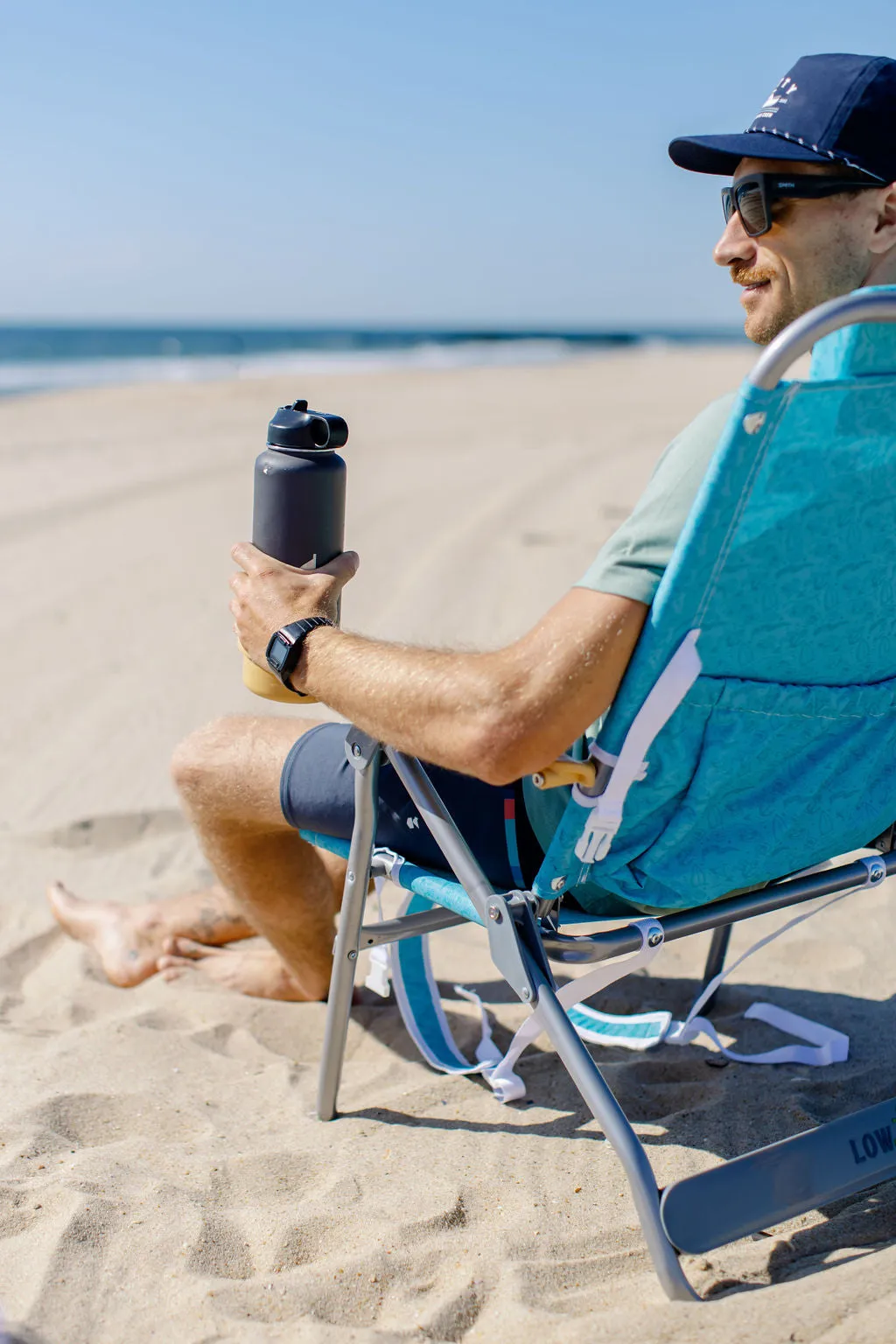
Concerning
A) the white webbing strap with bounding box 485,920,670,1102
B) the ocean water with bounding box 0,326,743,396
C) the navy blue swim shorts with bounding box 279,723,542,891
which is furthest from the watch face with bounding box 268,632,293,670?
the ocean water with bounding box 0,326,743,396

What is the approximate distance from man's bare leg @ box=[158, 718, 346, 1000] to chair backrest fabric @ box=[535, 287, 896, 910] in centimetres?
68

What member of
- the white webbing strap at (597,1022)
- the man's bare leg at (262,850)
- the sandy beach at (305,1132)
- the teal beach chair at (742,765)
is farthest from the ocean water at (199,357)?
the teal beach chair at (742,765)

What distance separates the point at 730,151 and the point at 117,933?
6.88 ft

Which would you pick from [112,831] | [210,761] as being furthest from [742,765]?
[112,831]

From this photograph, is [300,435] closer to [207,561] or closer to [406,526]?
[207,561]

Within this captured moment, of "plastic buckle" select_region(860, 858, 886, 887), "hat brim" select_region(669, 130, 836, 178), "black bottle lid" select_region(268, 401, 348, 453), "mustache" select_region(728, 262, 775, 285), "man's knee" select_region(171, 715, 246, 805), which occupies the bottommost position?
"man's knee" select_region(171, 715, 246, 805)

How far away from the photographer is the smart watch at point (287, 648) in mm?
1892

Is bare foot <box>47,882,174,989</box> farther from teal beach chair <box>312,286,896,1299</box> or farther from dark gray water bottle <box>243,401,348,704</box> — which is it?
dark gray water bottle <box>243,401,348,704</box>

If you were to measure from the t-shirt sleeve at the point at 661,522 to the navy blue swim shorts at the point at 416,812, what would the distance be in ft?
1.76

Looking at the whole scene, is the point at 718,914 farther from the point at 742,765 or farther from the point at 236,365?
the point at 236,365

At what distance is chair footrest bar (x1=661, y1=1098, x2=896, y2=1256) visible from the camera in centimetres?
163

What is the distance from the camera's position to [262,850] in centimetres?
248

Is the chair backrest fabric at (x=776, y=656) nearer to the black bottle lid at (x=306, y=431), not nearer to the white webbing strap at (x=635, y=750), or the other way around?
the white webbing strap at (x=635, y=750)

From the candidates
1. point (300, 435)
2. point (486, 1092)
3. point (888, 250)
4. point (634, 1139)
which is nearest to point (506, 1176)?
A: point (486, 1092)
